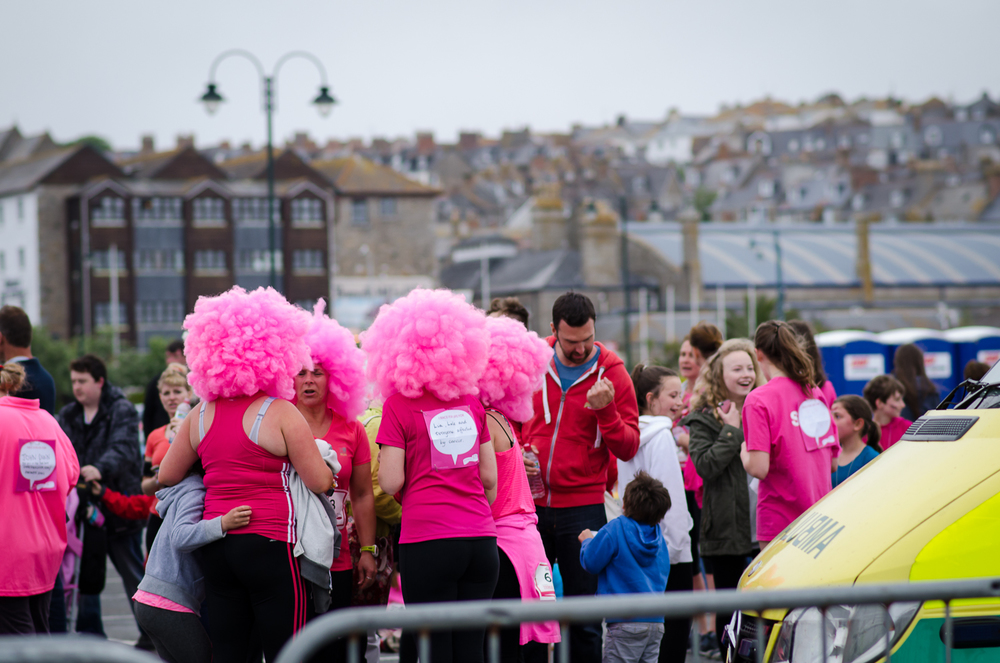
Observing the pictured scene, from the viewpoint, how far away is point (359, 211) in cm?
8775

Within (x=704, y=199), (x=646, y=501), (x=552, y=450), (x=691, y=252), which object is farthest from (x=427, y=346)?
(x=704, y=199)

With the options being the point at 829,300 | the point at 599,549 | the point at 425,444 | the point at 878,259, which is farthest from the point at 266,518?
the point at 878,259

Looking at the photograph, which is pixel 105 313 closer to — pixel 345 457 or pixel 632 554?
pixel 345 457

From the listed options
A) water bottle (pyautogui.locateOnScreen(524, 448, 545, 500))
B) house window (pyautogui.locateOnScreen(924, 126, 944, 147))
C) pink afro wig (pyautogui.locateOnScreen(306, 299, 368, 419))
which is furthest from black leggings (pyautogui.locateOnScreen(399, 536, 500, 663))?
house window (pyautogui.locateOnScreen(924, 126, 944, 147))

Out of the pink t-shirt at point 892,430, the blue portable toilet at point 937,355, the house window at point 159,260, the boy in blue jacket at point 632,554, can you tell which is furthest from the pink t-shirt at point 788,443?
the house window at point 159,260

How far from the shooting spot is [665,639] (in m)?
6.13

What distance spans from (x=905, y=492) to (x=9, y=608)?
4590 mm

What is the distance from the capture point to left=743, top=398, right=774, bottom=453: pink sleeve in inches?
231

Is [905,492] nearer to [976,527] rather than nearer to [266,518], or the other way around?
[976,527]

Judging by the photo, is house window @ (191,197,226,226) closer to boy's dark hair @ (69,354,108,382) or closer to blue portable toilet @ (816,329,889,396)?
blue portable toilet @ (816,329,889,396)

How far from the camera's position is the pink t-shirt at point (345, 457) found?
525cm

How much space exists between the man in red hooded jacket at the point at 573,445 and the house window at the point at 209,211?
243 feet

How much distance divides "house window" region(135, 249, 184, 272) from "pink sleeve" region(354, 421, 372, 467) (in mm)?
72733

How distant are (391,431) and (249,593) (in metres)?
0.91
